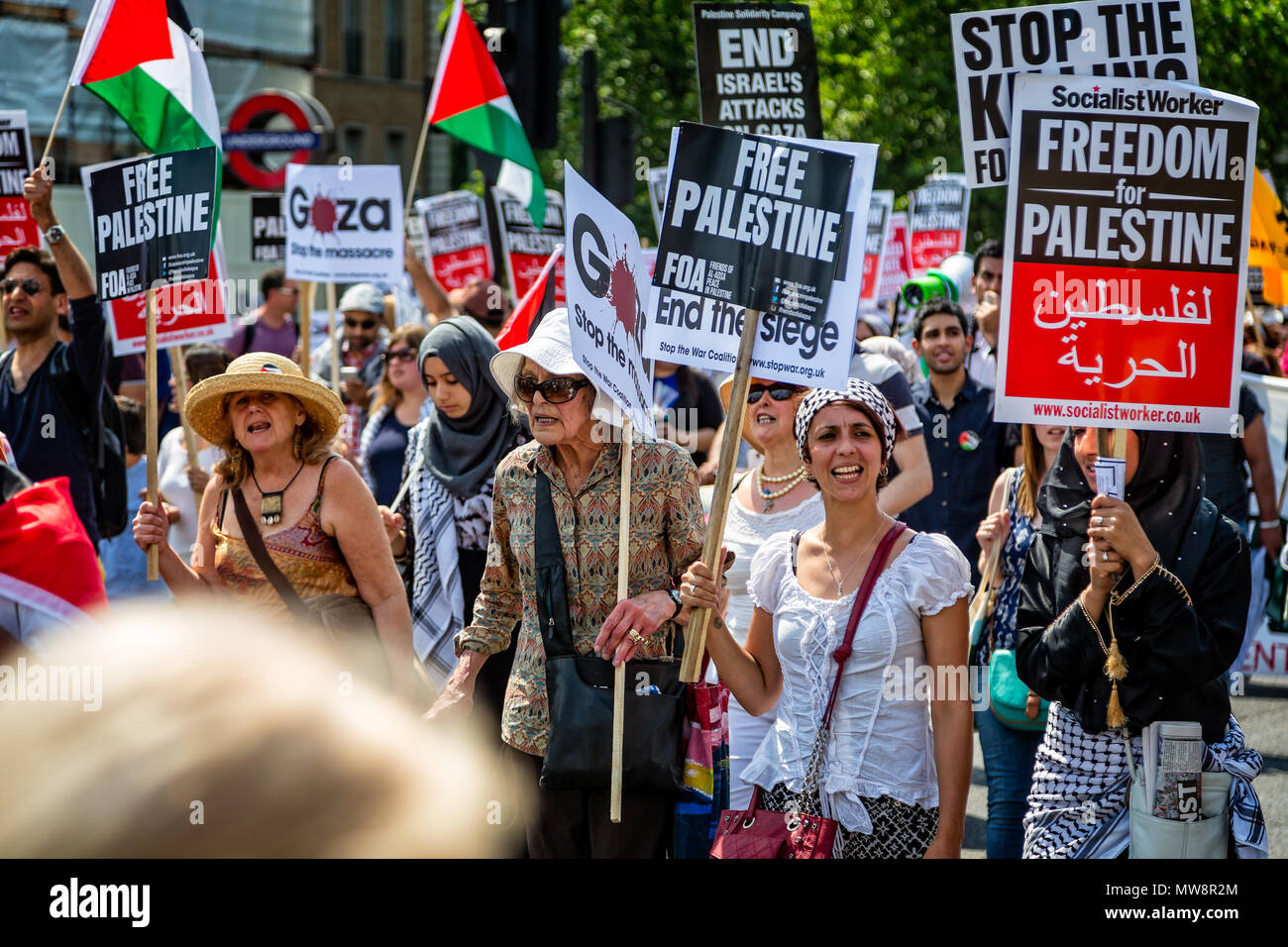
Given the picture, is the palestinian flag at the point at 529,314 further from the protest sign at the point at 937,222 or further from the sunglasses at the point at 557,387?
the protest sign at the point at 937,222

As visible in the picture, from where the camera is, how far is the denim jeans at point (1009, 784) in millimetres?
5098

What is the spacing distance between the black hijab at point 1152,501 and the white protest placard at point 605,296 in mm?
1082

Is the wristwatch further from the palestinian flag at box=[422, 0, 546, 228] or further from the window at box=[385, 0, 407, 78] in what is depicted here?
the window at box=[385, 0, 407, 78]

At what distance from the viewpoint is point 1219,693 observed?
424 cm

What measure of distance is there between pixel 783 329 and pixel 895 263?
12.4m

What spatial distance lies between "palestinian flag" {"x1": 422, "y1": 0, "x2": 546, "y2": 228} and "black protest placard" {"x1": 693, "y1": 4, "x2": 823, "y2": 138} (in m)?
2.01

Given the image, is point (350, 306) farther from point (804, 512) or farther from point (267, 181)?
point (267, 181)

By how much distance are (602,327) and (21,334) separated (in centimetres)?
406

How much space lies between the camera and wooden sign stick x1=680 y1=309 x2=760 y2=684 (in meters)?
4.05

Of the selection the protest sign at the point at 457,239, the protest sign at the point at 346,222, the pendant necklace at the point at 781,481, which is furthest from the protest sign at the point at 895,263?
the pendant necklace at the point at 781,481

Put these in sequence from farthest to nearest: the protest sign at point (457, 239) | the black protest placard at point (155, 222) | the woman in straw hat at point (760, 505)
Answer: the protest sign at point (457, 239) < the black protest placard at point (155, 222) < the woman in straw hat at point (760, 505)

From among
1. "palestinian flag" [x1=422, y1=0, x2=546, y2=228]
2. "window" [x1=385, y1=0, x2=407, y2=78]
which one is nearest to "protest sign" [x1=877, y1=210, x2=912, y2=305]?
"palestinian flag" [x1=422, y1=0, x2=546, y2=228]
